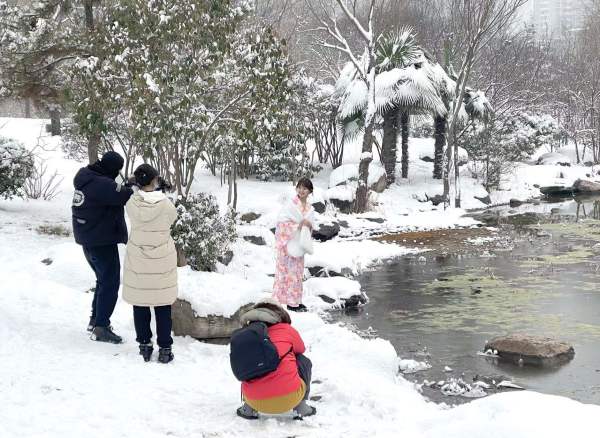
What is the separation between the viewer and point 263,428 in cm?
480

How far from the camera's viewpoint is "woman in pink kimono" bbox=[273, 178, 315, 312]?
30.5ft

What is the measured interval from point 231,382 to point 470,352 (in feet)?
10.7

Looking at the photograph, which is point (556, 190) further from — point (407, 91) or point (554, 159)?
point (554, 159)

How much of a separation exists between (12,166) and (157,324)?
419 inches

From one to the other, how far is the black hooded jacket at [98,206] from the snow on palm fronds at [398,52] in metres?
22.0

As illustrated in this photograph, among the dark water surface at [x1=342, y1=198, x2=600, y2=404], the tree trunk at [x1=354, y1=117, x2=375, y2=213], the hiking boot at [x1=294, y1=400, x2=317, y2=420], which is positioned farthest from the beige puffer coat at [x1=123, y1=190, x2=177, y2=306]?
the tree trunk at [x1=354, y1=117, x2=375, y2=213]

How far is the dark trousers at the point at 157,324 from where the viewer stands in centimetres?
603

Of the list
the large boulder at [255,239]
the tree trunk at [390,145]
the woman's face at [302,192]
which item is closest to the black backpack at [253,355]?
the woman's face at [302,192]

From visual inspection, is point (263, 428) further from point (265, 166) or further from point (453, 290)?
point (265, 166)

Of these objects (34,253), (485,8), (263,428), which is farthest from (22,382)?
(485,8)

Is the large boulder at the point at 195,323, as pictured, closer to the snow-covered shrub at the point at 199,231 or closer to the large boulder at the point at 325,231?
the snow-covered shrub at the point at 199,231

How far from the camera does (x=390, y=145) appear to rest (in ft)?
92.6

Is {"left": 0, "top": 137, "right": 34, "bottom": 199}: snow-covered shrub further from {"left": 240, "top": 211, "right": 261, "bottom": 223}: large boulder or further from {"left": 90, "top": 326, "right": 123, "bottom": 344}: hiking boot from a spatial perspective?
{"left": 90, "top": 326, "right": 123, "bottom": 344}: hiking boot

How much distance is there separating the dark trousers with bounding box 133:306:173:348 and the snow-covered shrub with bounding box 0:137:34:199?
1045 centimetres
